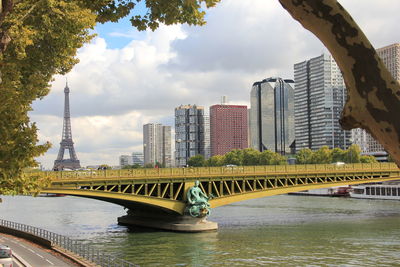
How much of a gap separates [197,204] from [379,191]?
7788 cm

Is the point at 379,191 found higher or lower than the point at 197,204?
lower

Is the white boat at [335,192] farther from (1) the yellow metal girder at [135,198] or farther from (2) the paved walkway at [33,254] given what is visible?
(2) the paved walkway at [33,254]

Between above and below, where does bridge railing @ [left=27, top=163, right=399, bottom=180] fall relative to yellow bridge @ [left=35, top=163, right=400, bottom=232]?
above

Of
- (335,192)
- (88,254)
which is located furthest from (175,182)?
(335,192)

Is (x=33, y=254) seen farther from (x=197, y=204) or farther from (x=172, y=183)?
(x=172, y=183)

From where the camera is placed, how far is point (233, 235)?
57156 millimetres

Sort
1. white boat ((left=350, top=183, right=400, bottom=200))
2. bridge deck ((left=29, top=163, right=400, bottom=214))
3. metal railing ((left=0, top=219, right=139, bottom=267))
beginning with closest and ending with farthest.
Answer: metal railing ((left=0, top=219, right=139, bottom=267)) < bridge deck ((left=29, top=163, right=400, bottom=214)) < white boat ((left=350, top=183, right=400, bottom=200))

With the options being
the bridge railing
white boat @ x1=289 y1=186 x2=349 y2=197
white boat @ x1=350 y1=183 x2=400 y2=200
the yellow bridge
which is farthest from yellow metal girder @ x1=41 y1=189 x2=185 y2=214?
white boat @ x1=289 y1=186 x2=349 y2=197

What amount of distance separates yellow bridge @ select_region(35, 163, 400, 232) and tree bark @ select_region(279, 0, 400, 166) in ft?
159

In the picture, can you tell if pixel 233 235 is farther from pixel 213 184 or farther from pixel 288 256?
pixel 288 256

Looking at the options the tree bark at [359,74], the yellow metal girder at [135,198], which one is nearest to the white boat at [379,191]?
the yellow metal girder at [135,198]

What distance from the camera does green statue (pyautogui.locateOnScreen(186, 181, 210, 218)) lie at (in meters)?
59.7

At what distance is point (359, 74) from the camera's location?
554 cm

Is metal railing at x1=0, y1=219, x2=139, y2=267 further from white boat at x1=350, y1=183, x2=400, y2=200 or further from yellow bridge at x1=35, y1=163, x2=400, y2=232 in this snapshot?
white boat at x1=350, y1=183, x2=400, y2=200
